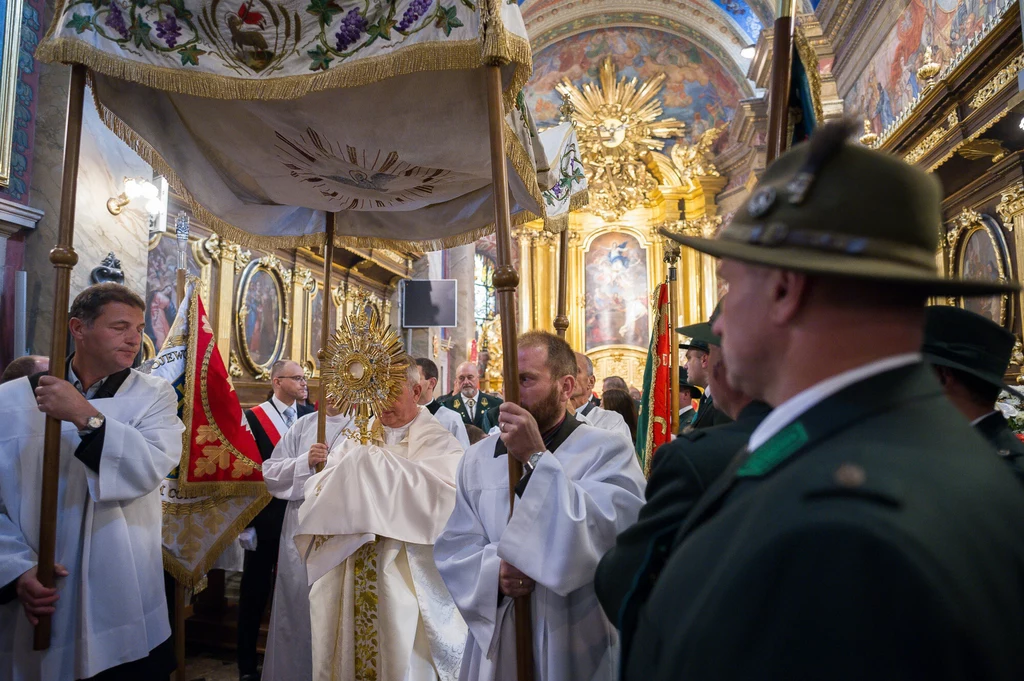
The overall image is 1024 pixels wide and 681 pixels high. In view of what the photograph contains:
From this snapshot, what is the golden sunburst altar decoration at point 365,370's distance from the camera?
3486 millimetres

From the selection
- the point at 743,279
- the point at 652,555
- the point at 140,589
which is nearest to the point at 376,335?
the point at 140,589

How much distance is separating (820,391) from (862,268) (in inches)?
7.0

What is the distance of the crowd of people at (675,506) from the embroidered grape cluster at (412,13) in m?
1.24

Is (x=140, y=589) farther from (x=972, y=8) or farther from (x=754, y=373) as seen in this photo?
(x=972, y=8)

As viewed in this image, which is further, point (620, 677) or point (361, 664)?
point (361, 664)

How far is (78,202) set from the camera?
20.1 ft

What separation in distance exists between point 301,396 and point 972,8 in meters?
7.81

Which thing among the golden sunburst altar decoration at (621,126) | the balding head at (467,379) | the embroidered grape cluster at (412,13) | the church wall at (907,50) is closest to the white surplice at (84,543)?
the embroidered grape cluster at (412,13)

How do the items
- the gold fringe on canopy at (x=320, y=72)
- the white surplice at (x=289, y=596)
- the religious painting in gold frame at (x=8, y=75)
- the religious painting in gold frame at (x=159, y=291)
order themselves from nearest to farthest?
the gold fringe on canopy at (x=320, y=72) < the white surplice at (x=289, y=596) < the religious painting in gold frame at (x=8, y=75) < the religious painting in gold frame at (x=159, y=291)

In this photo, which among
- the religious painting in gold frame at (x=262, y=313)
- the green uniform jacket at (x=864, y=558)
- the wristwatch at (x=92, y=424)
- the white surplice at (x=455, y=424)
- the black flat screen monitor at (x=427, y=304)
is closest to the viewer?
the green uniform jacket at (x=864, y=558)

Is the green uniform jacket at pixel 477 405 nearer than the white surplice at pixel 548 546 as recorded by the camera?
No

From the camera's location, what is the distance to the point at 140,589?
2809 mm

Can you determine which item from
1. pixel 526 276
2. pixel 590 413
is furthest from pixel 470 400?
pixel 526 276

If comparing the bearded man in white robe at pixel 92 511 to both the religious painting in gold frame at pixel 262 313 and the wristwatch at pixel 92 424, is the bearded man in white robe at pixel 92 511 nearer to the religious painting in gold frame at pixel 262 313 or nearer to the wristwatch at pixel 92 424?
the wristwatch at pixel 92 424
